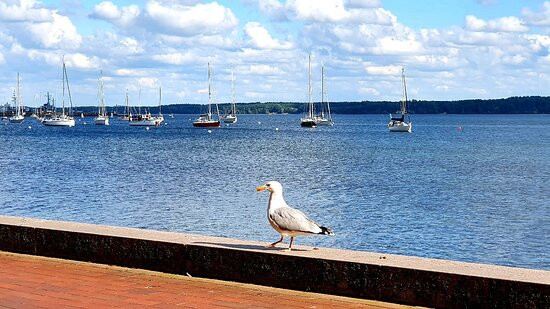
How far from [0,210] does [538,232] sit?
63.0 feet

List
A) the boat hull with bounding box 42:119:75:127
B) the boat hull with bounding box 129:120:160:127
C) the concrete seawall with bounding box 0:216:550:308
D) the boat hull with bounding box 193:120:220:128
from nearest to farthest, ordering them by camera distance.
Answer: the concrete seawall with bounding box 0:216:550:308
the boat hull with bounding box 42:119:75:127
the boat hull with bounding box 193:120:220:128
the boat hull with bounding box 129:120:160:127

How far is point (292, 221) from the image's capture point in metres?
8.63

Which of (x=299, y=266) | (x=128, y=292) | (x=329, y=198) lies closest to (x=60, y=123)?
(x=329, y=198)

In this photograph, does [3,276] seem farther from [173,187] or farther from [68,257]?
[173,187]

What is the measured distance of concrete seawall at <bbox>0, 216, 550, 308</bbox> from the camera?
7320 mm

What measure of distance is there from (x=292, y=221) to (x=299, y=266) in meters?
0.57

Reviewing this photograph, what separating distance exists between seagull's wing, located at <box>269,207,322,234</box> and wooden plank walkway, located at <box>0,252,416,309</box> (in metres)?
0.66

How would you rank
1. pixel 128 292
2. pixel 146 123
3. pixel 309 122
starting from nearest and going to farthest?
pixel 128 292 → pixel 309 122 → pixel 146 123

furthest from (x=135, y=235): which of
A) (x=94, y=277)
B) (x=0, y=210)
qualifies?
(x=0, y=210)

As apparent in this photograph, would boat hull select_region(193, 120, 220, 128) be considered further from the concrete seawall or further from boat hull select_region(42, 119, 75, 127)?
the concrete seawall

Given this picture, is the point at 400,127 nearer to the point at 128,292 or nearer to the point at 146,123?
the point at 146,123

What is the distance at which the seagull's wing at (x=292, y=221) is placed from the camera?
859 centimetres

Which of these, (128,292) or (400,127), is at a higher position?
(128,292)

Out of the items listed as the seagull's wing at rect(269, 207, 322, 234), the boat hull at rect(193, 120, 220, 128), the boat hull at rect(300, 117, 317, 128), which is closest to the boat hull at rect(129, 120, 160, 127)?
the boat hull at rect(193, 120, 220, 128)
